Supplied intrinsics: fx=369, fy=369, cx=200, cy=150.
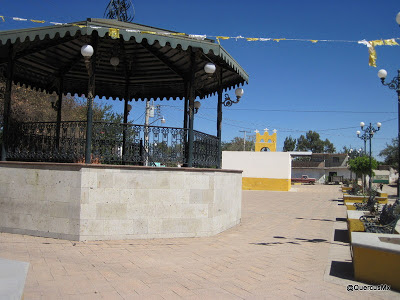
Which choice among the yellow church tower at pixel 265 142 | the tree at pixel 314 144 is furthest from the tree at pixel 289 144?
the yellow church tower at pixel 265 142

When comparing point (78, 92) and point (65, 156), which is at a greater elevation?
point (78, 92)

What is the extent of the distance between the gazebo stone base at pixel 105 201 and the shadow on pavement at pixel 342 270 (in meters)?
2.96

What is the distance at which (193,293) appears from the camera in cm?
470

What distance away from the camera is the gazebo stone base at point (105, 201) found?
7.35 m

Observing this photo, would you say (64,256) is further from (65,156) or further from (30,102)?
(30,102)

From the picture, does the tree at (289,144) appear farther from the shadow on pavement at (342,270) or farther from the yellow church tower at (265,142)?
the shadow on pavement at (342,270)

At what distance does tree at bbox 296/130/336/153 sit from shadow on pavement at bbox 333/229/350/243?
94.0 metres

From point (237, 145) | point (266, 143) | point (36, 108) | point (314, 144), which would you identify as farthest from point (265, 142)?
point (314, 144)

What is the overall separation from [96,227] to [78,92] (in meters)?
6.66

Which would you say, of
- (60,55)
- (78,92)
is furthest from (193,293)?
(78,92)

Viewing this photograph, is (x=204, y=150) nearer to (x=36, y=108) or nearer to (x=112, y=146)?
(x=112, y=146)

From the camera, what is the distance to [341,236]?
30.8 ft

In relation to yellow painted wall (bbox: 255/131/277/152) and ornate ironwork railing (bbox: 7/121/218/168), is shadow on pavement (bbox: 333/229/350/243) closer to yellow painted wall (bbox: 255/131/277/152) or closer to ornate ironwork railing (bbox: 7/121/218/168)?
ornate ironwork railing (bbox: 7/121/218/168)

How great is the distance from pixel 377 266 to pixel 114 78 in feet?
31.6
